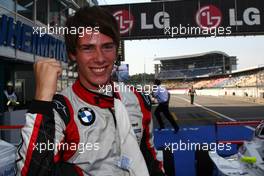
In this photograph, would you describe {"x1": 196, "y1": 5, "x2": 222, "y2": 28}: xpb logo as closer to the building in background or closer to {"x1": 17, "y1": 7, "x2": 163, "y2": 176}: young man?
the building in background

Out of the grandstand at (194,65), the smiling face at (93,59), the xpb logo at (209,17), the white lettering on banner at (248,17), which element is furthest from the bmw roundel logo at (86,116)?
the grandstand at (194,65)

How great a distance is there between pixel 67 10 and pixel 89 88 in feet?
80.0

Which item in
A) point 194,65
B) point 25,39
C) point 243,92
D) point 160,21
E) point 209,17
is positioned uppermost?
point 194,65

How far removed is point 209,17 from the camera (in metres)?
24.4

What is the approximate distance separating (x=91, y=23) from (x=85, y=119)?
45 centimetres

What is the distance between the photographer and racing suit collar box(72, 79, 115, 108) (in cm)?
191

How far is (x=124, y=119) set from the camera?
5.90 ft

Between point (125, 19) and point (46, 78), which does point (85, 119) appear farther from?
point (125, 19)

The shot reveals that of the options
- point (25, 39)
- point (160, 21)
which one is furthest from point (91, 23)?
point (160, 21)

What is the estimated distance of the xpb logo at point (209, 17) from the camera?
24234 millimetres

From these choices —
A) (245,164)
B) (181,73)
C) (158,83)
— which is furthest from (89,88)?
(181,73)

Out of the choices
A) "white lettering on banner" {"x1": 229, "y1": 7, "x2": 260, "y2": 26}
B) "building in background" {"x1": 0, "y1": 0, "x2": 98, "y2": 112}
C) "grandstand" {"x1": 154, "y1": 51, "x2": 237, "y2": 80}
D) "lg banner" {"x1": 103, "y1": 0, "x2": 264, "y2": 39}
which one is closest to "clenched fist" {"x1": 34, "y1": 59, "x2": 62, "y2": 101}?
"building in background" {"x1": 0, "y1": 0, "x2": 98, "y2": 112}

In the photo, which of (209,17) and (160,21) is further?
(160,21)

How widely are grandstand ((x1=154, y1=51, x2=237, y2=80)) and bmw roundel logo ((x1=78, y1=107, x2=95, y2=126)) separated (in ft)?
383
